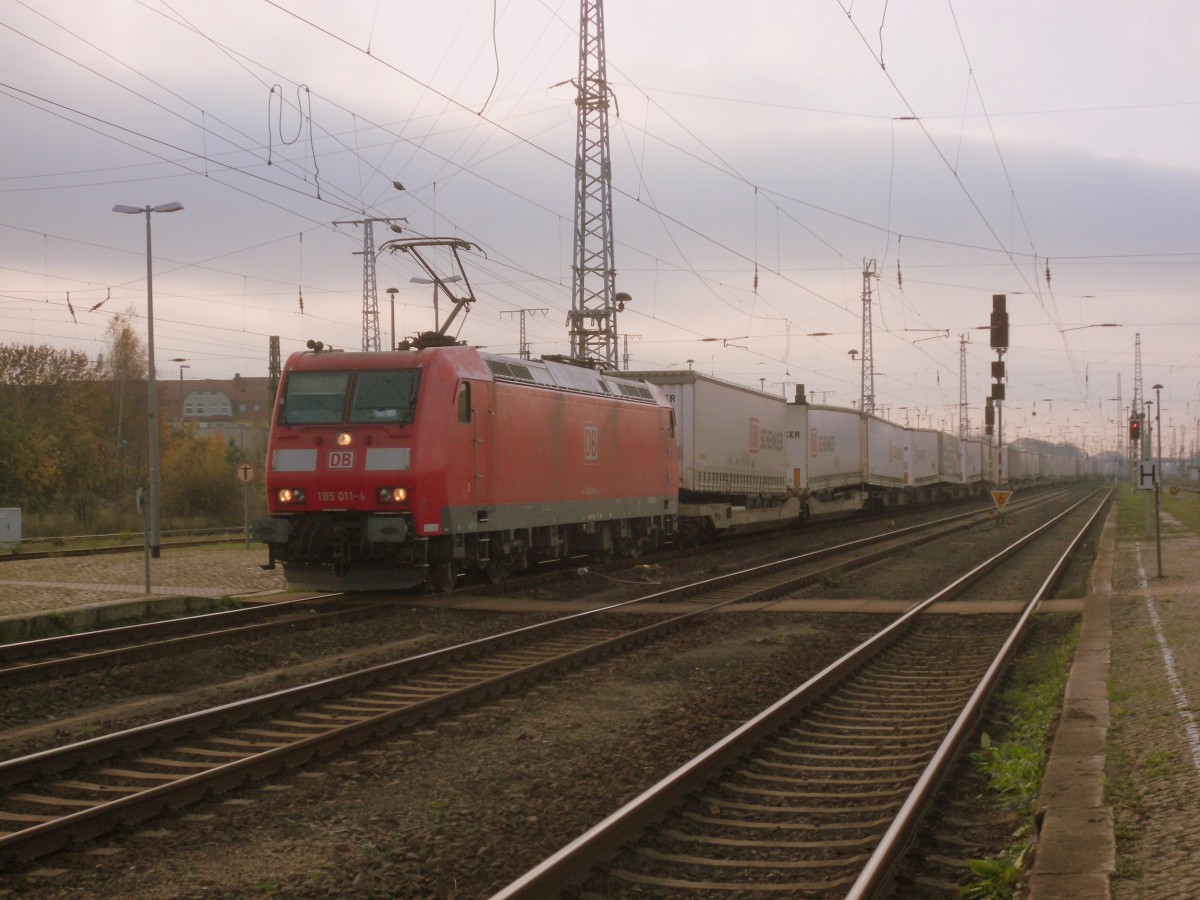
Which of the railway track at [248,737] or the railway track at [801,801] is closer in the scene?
the railway track at [801,801]

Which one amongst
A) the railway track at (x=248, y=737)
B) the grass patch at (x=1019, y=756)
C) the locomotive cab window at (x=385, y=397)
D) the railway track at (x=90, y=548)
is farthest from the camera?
the railway track at (x=90, y=548)

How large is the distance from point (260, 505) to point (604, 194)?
77.5ft

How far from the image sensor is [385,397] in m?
15.9

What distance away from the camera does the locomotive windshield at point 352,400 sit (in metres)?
15.7

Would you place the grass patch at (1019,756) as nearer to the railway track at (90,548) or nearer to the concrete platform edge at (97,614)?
the concrete platform edge at (97,614)

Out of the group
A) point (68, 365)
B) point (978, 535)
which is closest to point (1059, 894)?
point (978, 535)

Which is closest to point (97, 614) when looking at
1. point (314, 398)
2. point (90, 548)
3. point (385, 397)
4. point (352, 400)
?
point (314, 398)

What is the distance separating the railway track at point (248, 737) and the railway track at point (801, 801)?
2400 mm

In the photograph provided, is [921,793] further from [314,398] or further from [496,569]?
[496,569]

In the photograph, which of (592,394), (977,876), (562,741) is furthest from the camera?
(592,394)

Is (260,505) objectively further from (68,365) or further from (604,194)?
(604,194)

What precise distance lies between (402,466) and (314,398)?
187 cm

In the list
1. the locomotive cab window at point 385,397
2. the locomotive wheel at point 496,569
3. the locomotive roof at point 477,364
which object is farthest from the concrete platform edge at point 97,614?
the locomotive wheel at point 496,569

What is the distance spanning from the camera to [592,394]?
20688 mm
